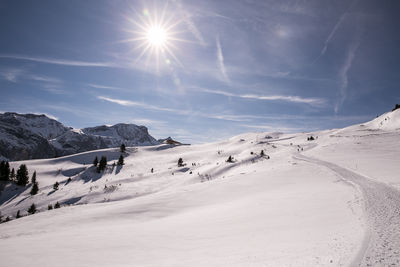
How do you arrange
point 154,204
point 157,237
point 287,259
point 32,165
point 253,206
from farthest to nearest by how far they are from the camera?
1. point 32,165
2. point 154,204
3. point 253,206
4. point 157,237
5. point 287,259

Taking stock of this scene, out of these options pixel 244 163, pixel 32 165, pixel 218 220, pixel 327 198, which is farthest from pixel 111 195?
pixel 32 165

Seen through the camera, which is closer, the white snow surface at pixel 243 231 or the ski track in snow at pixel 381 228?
the ski track in snow at pixel 381 228

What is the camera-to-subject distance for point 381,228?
596 cm

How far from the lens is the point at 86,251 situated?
6.62 metres

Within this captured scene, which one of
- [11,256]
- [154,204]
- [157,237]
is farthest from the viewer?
[154,204]

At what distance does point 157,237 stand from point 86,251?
8.39 feet

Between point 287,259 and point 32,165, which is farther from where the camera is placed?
point 32,165

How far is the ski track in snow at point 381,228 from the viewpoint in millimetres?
4355

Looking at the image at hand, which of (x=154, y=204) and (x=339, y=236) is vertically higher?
(x=339, y=236)

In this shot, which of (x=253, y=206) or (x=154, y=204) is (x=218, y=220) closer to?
(x=253, y=206)

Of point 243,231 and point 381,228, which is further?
point 243,231

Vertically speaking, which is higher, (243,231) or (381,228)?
(381,228)

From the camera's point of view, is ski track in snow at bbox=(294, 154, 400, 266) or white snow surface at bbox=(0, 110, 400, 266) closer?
ski track in snow at bbox=(294, 154, 400, 266)

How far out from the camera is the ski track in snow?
171 inches
